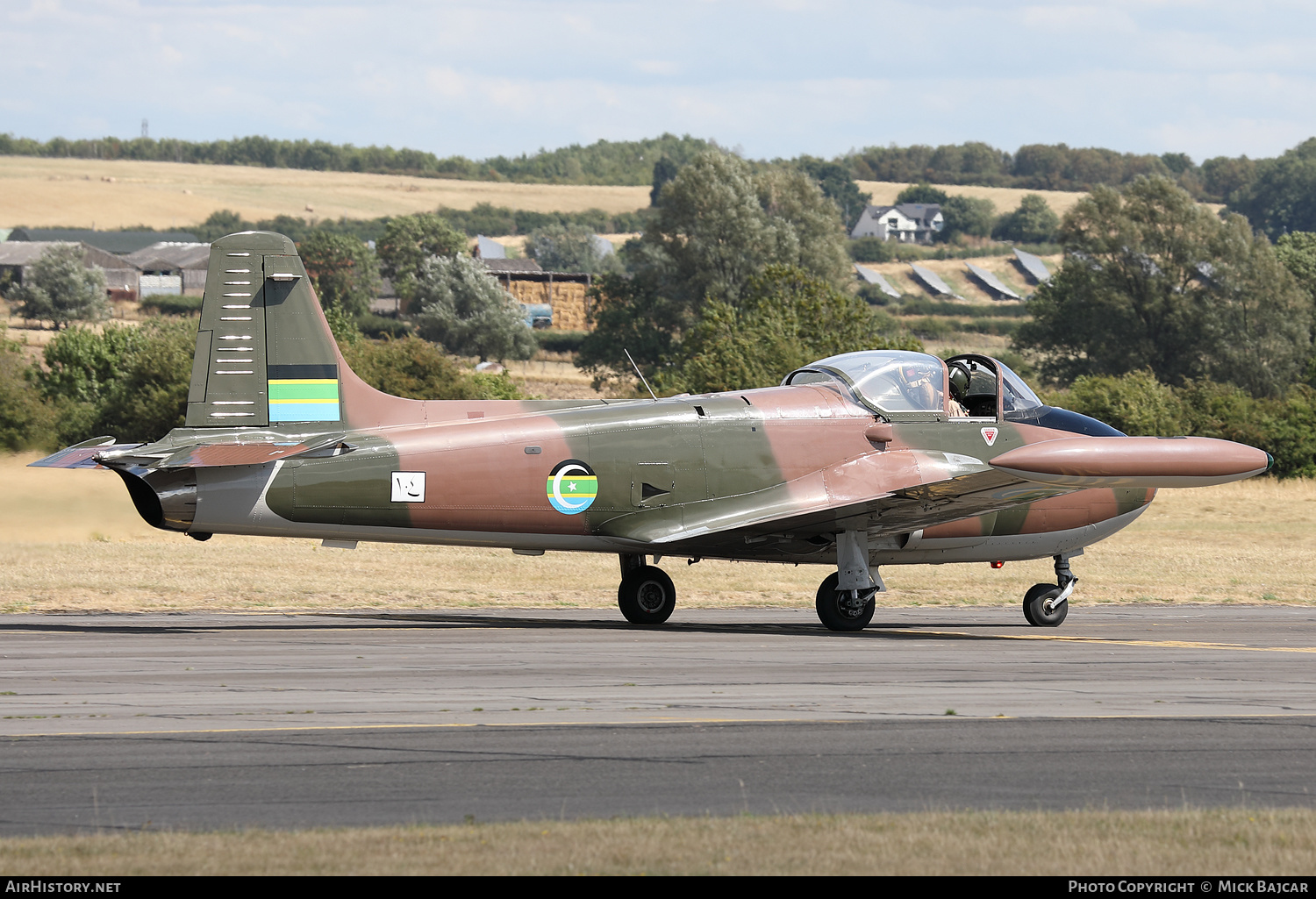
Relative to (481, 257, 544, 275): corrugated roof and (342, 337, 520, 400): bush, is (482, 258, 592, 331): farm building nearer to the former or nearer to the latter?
(481, 257, 544, 275): corrugated roof

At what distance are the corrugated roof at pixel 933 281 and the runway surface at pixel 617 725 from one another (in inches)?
6548

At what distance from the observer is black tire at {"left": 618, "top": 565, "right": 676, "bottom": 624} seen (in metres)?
20.1

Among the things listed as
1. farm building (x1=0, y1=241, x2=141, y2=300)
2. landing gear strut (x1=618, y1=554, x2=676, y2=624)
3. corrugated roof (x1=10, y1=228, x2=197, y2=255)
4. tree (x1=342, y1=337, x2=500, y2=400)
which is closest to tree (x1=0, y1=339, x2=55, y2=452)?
tree (x1=342, y1=337, x2=500, y2=400)

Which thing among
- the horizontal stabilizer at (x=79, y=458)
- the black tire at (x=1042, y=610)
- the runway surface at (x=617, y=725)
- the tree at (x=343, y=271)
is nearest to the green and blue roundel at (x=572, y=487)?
the runway surface at (x=617, y=725)

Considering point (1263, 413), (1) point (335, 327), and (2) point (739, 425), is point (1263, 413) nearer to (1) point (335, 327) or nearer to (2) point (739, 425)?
(2) point (739, 425)

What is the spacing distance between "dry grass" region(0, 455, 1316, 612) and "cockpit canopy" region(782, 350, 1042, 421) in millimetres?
6394

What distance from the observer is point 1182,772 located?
9.24 meters

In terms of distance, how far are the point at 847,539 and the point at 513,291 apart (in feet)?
442

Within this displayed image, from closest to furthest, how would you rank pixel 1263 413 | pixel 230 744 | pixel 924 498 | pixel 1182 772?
pixel 1182 772
pixel 230 744
pixel 924 498
pixel 1263 413

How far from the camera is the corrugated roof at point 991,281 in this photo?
587 feet

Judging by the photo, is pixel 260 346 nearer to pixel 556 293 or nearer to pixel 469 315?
pixel 469 315

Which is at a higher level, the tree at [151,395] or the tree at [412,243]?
the tree at [412,243]

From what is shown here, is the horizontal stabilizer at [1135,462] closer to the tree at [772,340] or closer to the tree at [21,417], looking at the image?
the tree at [21,417]

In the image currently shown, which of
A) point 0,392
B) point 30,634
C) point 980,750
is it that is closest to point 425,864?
point 980,750
